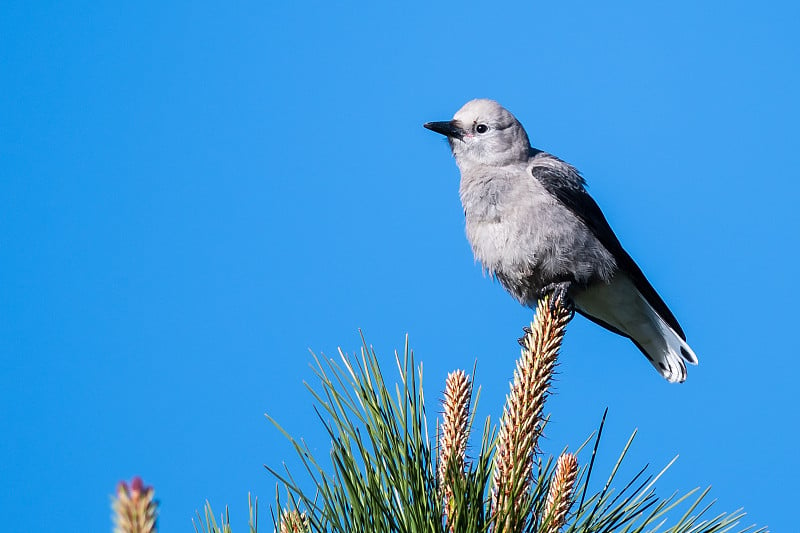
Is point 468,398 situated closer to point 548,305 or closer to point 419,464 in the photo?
point 419,464

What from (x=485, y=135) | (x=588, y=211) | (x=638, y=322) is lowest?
(x=638, y=322)

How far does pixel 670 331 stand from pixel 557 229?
128cm

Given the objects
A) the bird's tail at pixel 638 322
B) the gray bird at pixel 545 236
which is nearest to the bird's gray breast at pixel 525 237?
the gray bird at pixel 545 236

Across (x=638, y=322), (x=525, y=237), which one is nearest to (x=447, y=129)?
(x=525, y=237)

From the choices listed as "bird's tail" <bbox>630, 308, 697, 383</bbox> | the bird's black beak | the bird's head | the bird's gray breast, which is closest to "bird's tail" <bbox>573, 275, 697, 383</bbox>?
"bird's tail" <bbox>630, 308, 697, 383</bbox>

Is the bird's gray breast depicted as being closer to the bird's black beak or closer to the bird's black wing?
the bird's black wing

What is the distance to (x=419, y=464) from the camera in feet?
6.53

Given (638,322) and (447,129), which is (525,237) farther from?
(638,322)

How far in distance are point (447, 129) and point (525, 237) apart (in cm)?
124

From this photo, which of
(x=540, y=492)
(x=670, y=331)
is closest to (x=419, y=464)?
(x=540, y=492)

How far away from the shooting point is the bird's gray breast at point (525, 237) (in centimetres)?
436

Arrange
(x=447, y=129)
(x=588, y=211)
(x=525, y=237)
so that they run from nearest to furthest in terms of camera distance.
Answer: (x=525, y=237), (x=588, y=211), (x=447, y=129)

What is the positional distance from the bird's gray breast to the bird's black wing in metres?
0.09

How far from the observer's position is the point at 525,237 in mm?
4344
